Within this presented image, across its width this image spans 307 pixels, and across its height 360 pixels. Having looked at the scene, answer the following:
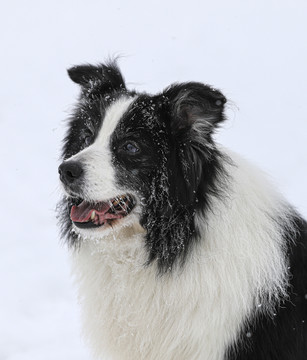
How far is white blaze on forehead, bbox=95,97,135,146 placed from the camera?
10.4 feet

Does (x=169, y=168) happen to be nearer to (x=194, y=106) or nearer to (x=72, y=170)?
(x=194, y=106)

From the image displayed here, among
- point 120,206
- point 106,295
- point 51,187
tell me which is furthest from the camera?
point 51,187

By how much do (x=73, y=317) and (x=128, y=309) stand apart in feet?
5.57

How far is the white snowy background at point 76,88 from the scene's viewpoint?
502cm

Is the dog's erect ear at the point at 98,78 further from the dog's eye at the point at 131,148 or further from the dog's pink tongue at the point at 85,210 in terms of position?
the dog's pink tongue at the point at 85,210

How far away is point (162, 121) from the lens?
3.15 m

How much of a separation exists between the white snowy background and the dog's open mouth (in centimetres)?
175

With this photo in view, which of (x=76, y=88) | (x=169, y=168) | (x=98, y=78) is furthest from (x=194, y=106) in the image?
(x=76, y=88)

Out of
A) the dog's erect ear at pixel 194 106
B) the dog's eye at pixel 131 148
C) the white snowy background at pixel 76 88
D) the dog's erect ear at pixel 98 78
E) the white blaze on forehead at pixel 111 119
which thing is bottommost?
the white snowy background at pixel 76 88

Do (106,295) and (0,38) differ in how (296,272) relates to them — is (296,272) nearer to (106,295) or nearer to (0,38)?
(106,295)

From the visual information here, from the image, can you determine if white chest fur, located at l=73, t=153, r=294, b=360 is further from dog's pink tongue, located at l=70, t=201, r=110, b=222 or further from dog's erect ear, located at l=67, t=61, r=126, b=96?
dog's erect ear, located at l=67, t=61, r=126, b=96

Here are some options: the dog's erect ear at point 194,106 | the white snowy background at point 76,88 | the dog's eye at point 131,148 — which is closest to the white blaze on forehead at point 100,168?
the dog's eye at point 131,148

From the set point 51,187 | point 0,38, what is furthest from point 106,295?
point 0,38

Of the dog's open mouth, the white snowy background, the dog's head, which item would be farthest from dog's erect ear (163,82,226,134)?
the white snowy background
